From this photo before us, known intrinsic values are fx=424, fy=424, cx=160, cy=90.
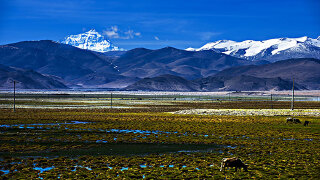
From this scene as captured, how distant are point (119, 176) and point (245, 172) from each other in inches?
206

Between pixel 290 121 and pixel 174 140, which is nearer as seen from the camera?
pixel 174 140

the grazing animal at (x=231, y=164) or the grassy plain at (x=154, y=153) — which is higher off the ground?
the grazing animal at (x=231, y=164)

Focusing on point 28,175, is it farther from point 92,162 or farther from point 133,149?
point 133,149

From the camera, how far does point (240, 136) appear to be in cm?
3094

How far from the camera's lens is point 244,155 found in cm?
2198

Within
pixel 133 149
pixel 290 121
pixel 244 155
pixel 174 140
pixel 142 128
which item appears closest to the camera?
pixel 244 155

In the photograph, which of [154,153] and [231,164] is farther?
[154,153]

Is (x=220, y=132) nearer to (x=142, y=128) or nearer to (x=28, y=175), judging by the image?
(x=142, y=128)

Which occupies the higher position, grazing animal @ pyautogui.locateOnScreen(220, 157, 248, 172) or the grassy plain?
grazing animal @ pyautogui.locateOnScreen(220, 157, 248, 172)

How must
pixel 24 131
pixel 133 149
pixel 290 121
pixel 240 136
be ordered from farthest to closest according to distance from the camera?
pixel 290 121
pixel 24 131
pixel 240 136
pixel 133 149

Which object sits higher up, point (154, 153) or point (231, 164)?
point (231, 164)

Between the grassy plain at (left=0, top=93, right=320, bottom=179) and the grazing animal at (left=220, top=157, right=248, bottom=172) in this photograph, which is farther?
the grazing animal at (left=220, top=157, right=248, bottom=172)

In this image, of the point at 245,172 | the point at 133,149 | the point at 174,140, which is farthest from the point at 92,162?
the point at 174,140

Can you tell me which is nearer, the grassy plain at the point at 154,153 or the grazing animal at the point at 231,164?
the grassy plain at the point at 154,153
